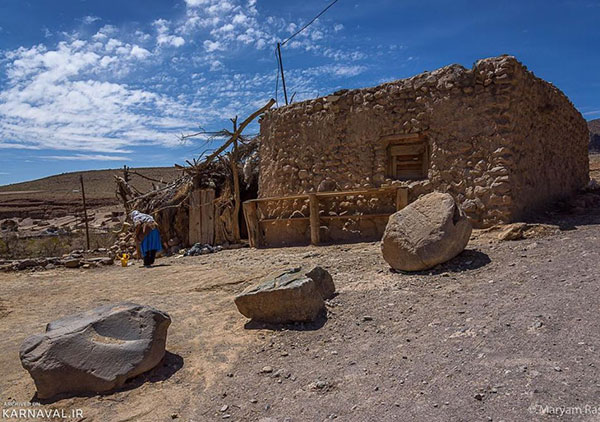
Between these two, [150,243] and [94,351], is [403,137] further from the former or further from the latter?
[94,351]

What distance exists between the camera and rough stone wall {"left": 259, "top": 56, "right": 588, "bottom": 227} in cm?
620

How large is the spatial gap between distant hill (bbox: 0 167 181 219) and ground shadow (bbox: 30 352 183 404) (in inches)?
525

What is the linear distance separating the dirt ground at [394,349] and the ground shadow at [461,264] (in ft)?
0.06

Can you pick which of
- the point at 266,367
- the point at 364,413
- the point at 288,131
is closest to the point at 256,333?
the point at 266,367

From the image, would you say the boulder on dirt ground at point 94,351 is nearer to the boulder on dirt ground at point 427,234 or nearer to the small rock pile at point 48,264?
the boulder on dirt ground at point 427,234

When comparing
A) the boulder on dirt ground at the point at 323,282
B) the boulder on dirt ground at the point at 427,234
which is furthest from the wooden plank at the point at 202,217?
the boulder on dirt ground at the point at 427,234

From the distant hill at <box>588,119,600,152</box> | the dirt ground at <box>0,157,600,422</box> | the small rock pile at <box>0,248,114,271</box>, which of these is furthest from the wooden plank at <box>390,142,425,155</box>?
the distant hill at <box>588,119,600,152</box>

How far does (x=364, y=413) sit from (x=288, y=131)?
265 inches

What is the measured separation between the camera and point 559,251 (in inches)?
180

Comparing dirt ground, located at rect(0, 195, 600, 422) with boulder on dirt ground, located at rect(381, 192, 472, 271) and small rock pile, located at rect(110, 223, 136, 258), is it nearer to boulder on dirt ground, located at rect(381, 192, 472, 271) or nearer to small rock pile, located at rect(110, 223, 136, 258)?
boulder on dirt ground, located at rect(381, 192, 472, 271)

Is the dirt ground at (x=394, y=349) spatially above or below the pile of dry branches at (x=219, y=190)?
below

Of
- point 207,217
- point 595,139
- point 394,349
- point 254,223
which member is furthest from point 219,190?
point 595,139

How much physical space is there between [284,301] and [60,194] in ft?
124

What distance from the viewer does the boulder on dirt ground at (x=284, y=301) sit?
3.83 m
